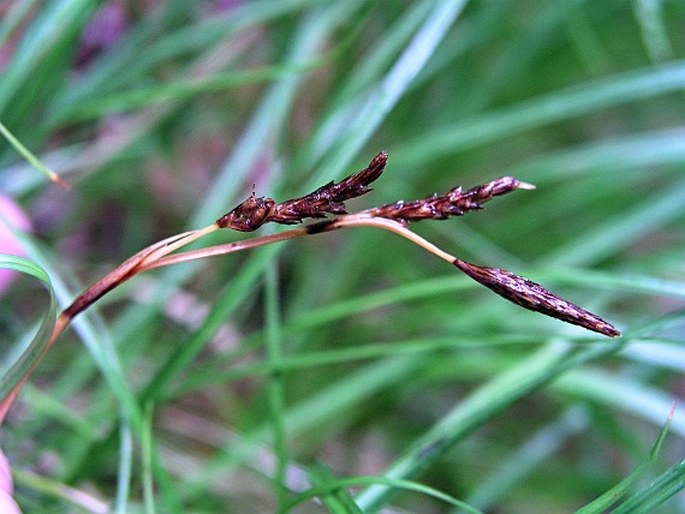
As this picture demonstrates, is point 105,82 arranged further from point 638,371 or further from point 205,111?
point 638,371

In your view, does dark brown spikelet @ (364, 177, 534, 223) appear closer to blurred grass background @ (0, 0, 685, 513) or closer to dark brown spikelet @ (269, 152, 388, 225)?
dark brown spikelet @ (269, 152, 388, 225)

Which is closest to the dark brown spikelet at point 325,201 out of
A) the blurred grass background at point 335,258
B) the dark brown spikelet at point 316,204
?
the dark brown spikelet at point 316,204

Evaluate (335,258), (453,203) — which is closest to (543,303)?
(453,203)

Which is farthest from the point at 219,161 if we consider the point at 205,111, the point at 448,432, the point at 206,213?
the point at 448,432

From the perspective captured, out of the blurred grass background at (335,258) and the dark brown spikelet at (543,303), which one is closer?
the dark brown spikelet at (543,303)

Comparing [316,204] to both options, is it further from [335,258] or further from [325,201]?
[335,258]

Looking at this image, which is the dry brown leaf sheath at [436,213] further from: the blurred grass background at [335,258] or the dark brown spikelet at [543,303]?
the blurred grass background at [335,258]
